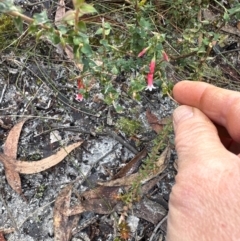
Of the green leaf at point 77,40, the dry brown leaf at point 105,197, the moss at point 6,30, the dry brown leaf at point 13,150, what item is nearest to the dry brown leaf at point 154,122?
the dry brown leaf at point 105,197

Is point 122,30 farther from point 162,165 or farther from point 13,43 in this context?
point 162,165

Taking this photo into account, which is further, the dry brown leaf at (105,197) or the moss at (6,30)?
the moss at (6,30)

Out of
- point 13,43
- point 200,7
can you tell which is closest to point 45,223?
point 13,43

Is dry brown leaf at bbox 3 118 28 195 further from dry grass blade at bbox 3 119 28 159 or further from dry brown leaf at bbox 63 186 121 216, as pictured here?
dry brown leaf at bbox 63 186 121 216

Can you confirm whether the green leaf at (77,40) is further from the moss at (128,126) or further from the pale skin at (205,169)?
the moss at (128,126)

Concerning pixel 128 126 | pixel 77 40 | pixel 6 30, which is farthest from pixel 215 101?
pixel 6 30

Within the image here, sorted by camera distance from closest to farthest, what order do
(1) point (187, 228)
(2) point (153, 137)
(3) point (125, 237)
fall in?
(1) point (187, 228) < (3) point (125, 237) < (2) point (153, 137)
